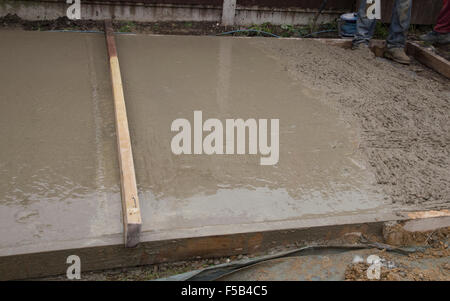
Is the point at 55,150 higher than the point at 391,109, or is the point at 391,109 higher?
the point at 391,109

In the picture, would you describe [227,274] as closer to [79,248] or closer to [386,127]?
[79,248]

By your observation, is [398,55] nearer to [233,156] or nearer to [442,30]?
[442,30]

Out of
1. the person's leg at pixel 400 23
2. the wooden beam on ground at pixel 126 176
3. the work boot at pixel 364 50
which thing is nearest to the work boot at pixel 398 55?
the person's leg at pixel 400 23

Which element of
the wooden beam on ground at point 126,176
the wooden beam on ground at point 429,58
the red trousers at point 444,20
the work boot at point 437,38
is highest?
the red trousers at point 444,20

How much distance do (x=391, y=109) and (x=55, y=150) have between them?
2.94 meters

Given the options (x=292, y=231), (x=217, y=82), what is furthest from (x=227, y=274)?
(x=217, y=82)

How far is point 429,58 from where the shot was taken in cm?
538

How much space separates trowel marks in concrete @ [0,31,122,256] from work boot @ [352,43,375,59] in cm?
310

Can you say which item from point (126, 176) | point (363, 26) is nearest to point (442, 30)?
point (363, 26)

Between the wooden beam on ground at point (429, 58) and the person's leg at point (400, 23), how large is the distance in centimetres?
27

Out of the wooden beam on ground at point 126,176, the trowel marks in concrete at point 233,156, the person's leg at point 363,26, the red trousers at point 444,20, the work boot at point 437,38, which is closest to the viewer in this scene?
the wooden beam on ground at point 126,176

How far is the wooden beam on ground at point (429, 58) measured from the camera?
5.12 metres

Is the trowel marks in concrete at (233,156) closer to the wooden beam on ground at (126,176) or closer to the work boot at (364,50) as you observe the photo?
the wooden beam on ground at (126,176)

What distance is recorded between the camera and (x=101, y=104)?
3.71 metres
